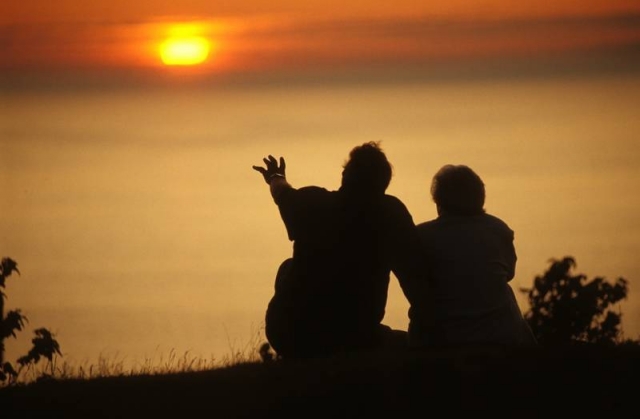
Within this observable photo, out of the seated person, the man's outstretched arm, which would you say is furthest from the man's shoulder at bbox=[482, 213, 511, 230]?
the man's outstretched arm

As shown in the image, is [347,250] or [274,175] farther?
[274,175]

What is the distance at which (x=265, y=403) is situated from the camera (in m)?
Result: 9.81

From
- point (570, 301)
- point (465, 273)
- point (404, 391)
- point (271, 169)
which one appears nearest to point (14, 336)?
point (271, 169)

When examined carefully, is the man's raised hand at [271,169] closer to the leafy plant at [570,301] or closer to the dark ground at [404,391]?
the dark ground at [404,391]

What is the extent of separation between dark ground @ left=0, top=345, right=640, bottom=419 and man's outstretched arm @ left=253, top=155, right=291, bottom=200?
137cm

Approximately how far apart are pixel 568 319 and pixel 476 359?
1698 cm

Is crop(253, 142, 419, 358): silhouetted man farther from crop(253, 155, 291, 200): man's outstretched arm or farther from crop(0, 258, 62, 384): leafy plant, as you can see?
crop(0, 258, 62, 384): leafy plant

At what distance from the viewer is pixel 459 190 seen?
10672mm

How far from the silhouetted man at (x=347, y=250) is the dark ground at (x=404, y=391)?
17.6 inches

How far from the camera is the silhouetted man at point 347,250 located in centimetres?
1066

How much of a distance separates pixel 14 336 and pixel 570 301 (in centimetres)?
1427

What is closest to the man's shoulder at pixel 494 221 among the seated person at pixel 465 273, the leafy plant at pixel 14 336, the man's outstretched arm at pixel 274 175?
the seated person at pixel 465 273

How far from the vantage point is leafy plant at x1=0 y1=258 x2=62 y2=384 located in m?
15.9

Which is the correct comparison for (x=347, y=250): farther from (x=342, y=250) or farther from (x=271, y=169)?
(x=271, y=169)
